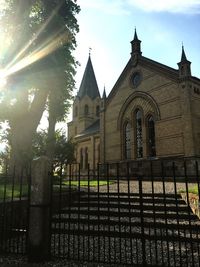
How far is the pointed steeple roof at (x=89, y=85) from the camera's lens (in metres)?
44.4

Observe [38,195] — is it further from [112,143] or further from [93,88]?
[93,88]

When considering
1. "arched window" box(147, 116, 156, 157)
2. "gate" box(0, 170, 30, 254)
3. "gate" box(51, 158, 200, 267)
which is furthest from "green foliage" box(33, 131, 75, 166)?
"gate" box(0, 170, 30, 254)

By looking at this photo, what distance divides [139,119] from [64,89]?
39.5ft

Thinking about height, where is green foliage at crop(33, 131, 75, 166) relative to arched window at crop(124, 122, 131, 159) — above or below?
below

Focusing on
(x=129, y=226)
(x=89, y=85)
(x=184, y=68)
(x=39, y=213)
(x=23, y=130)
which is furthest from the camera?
(x=89, y=85)

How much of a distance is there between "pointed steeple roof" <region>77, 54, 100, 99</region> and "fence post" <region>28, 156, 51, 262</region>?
3844 cm

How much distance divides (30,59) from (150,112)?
46.5 feet

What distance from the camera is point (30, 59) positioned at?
45.0 feet

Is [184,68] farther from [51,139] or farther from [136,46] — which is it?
[51,139]

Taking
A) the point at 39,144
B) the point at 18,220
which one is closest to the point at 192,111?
the point at 39,144

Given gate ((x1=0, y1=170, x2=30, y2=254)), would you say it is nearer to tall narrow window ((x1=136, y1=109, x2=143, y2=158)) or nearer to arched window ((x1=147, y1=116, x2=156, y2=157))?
arched window ((x1=147, y1=116, x2=156, y2=157))

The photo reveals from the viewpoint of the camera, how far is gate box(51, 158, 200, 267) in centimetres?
535

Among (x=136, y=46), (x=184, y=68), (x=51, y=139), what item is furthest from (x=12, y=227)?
(x=136, y=46)

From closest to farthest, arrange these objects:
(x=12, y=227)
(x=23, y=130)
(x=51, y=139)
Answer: (x=12, y=227)
(x=23, y=130)
(x=51, y=139)
